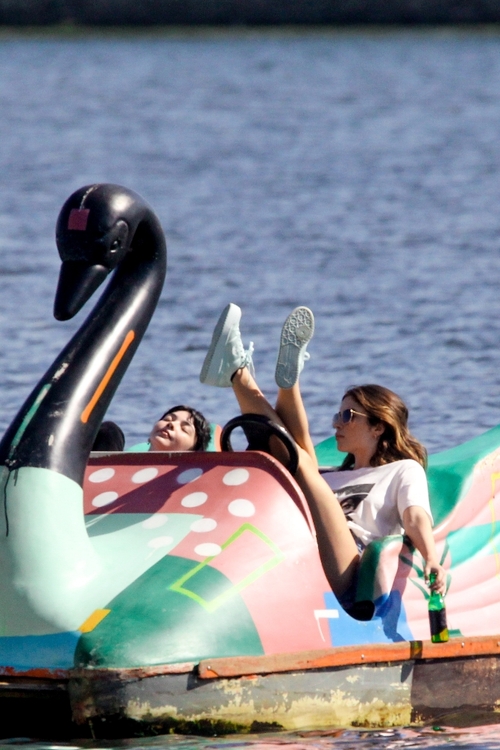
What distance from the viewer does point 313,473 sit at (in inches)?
226

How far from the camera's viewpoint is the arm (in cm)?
562

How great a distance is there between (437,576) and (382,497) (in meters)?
0.45

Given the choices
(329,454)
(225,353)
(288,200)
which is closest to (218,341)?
(225,353)

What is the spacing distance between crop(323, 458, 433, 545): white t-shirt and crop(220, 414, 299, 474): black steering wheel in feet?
1.35

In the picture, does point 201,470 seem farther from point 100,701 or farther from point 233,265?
point 233,265

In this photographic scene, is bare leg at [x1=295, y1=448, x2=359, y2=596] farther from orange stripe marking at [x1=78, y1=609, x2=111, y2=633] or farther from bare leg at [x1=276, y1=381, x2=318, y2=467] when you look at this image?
orange stripe marking at [x1=78, y1=609, x2=111, y2=633]

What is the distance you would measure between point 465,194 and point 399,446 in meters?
17.6

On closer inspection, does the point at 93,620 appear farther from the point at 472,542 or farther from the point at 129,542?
the point at 472,542

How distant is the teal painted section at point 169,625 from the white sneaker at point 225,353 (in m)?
0.76

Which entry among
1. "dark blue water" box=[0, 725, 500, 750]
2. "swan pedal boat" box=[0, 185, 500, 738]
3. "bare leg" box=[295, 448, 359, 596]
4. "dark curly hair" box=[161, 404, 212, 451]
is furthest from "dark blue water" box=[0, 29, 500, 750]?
"dark curly hair" box=[161, 404, 212, 451]

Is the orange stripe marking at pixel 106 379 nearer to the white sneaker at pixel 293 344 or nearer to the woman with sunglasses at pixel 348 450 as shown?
the woman with sunglasses at pixel 348 450

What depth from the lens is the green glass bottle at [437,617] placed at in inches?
221

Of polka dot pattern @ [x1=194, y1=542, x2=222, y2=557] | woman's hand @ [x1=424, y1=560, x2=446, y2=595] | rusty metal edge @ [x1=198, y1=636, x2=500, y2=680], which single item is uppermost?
polka dot pattern @ [x1=194, y1=542, x2=222, y2=557]

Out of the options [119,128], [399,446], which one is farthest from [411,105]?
[399,446]
